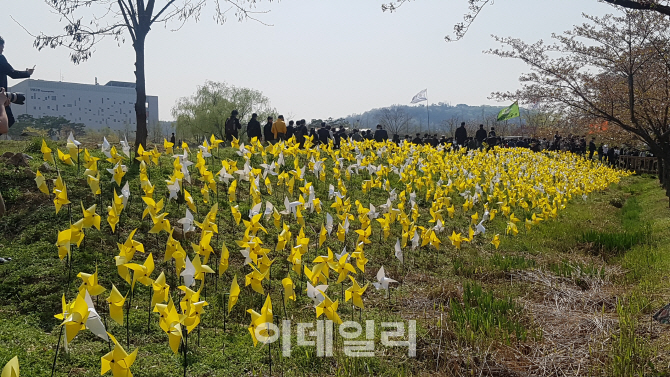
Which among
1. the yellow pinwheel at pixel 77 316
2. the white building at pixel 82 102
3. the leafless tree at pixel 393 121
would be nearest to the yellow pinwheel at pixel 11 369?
the yellow pinwheel at pixel 77 316

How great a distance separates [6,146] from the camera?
987cm

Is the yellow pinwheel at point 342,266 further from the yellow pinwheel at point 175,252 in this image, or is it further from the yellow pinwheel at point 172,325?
the yellow pinwheel at point 172,325

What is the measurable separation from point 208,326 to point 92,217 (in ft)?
4.04

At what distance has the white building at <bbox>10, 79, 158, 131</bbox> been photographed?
3784 inches

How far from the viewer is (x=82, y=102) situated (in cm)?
10075

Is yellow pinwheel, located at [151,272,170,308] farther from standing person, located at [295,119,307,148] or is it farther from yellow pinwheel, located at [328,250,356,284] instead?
standing person, located at [295,119,307,148]

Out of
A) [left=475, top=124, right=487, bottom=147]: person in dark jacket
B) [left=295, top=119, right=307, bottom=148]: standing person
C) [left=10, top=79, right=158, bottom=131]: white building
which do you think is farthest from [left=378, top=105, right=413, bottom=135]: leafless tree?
[left=10, top=79, right=158, bottom=131]: white building

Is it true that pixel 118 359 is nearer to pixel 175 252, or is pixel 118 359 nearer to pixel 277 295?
pixel 175 252

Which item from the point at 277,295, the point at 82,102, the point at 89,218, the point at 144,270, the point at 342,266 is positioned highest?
the point at 82,102

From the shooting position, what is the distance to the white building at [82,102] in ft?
315

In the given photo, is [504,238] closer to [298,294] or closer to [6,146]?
[298,294]

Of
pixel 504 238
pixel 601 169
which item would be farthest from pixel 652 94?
pixel 601 169

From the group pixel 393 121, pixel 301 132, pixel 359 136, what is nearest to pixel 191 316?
pixel 301 132

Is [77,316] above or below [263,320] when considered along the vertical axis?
above
